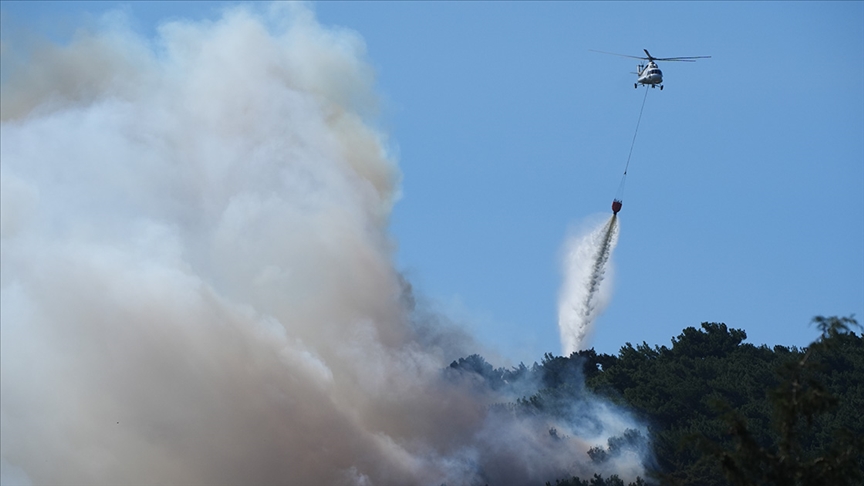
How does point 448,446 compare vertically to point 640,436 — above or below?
below

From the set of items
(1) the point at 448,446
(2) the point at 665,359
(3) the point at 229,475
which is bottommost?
(3) the point at 229,475

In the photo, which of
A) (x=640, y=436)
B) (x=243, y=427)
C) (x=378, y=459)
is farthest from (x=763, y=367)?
(x=243, y=427)

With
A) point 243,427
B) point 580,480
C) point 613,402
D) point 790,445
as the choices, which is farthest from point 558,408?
point 790,445

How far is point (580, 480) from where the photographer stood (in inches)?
3516

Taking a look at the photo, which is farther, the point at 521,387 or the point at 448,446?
the point at 521,387

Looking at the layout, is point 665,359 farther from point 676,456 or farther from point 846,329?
point 846,329

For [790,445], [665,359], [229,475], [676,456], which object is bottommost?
[790,445]

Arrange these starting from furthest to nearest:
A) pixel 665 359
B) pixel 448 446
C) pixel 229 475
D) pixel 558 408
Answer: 1. pixel 665 359
2. pixel 558 408
3. pixel 448 446
4. pixel 229 475

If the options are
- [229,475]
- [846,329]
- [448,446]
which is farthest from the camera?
[448,446]

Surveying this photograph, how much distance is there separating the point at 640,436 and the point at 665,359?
82.4 ft

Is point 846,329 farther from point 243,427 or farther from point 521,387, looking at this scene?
point 521,387

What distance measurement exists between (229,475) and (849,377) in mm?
60255

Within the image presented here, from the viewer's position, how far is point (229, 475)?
84.7 m

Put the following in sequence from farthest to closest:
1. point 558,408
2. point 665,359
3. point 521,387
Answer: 1. point 665,359
2. point 521,387
3. point 558,408
